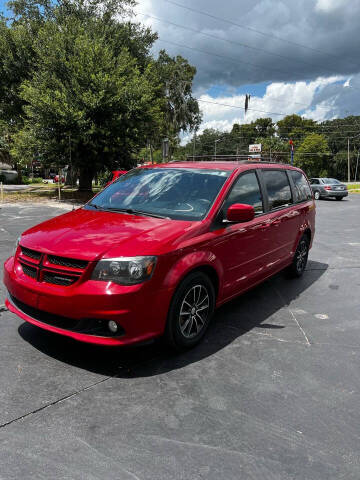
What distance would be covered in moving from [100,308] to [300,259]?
13.3 feet

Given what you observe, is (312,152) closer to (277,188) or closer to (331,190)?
(331,190)

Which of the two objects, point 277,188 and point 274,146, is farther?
point 274,146

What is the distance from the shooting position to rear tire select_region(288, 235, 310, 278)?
5906mm

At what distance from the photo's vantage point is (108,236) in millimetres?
3229

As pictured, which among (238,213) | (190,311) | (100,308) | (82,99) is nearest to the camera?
(100,308)

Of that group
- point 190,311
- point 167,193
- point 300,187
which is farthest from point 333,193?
point 190,311

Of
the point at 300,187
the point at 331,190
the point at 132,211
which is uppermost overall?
the point at 331,190

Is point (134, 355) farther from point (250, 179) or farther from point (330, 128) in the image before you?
point (330, 128)

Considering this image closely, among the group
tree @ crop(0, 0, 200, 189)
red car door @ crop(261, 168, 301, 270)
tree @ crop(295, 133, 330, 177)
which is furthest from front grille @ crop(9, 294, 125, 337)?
tree @ crop(295, 133, 330, 177)

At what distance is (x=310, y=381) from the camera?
3.10 metres

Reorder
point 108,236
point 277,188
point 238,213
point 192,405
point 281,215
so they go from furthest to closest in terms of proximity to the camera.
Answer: point 277,188
point 281,215
point 238,213
point 108,236
point 192,405

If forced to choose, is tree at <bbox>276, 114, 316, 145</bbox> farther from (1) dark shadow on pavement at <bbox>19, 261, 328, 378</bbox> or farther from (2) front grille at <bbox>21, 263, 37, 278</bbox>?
(2) front grille at <bbox>21, 263, 37, 278</bbox>

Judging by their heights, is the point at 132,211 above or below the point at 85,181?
below

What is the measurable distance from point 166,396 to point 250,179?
2.65 metres
